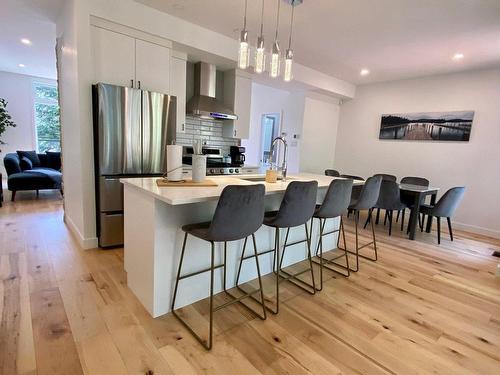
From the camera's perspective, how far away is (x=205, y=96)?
4348mm

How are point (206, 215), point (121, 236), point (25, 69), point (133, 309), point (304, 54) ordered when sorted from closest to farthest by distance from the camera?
point (133, 309), point (206, 215), point (121, 236), point (304, 54), point (25, 69)

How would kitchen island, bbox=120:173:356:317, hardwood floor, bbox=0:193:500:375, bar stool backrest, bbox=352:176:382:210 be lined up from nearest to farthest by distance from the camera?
hardwood floor, bbox=0:193:500:375 < kitchen island, bbox=120:173:356:317 < bar stool backrest, bbox=352:176:382:210

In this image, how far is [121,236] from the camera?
315 centimetres

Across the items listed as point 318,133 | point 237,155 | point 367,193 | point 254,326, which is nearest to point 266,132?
point 318,133

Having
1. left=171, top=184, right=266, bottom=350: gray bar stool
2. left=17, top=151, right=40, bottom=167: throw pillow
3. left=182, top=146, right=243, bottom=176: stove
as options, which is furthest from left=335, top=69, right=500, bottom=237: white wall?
left=17, top=151, right=40, bottom=167: throw pillow

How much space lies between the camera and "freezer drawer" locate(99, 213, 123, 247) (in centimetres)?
304

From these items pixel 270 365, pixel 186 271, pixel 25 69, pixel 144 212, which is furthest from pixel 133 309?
pixel 25 69

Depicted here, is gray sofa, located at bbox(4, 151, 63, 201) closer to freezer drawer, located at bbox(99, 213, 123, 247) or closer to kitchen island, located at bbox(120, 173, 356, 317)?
freezer drawer, located at bbox(99, 213, 123, 247)

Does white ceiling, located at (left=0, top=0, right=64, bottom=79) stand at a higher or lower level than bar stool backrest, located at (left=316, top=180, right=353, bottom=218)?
higher

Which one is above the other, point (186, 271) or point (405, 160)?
point (405, 160)

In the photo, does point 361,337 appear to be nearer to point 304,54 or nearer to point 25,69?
point 304,54

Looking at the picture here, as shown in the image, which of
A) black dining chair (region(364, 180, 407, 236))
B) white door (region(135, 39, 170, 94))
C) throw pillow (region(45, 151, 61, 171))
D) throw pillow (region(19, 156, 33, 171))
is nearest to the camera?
white door (region(135, 39, 170, 94))

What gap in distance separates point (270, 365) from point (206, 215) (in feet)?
3.62

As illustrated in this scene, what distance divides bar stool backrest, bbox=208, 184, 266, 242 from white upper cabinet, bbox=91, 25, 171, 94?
7.40 ft
